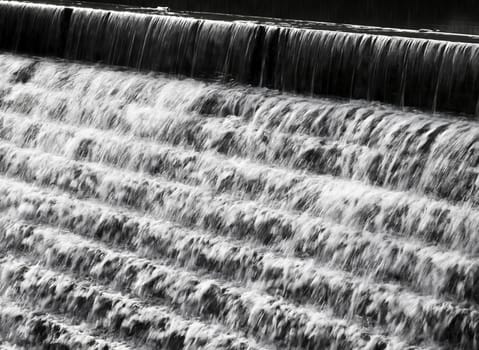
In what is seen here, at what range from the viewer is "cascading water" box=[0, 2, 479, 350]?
621 centimetres

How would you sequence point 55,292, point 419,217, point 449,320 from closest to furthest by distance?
point 449,320
point 419,217
point 55,292

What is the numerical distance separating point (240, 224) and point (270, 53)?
2.05 metres

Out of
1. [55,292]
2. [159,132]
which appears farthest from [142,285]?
[159,132]

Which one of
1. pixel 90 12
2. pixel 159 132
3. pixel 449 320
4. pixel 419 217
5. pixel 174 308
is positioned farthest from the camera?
pixel 90 12

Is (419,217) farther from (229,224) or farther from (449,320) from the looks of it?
(229,224)

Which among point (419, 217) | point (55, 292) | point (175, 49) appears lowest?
point (55, 292)

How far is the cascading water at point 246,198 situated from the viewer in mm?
6207

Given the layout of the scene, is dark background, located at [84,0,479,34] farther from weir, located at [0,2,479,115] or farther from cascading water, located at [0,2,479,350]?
cascading water, located at [0,2,479,350]

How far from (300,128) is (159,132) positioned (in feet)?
5.00

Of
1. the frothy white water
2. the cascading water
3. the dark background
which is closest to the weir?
the cascading water

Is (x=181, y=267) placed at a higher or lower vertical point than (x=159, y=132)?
lower

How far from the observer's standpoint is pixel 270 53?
842cm

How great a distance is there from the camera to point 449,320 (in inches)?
227

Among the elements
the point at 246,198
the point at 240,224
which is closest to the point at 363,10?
the point at 246,198
